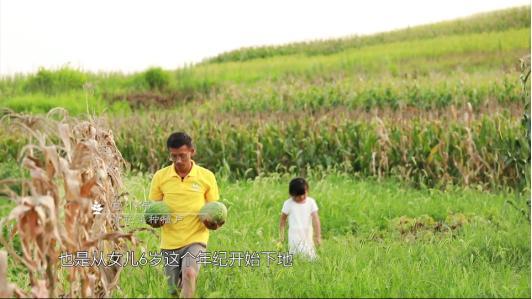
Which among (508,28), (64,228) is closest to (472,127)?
(64,228)

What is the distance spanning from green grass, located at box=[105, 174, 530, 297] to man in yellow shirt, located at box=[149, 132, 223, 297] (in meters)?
0.15

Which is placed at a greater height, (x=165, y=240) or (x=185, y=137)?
(x=185, y=137)

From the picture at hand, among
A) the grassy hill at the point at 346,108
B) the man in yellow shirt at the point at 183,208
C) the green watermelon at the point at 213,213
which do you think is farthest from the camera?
the grassy hill at the point at 346,108

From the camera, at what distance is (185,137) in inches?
195

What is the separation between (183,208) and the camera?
5.14 metres

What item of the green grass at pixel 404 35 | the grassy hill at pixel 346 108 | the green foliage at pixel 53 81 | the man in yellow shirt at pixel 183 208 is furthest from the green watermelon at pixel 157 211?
the green grass at pixel 404 35

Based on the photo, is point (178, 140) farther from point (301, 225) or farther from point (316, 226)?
point (316, 226)

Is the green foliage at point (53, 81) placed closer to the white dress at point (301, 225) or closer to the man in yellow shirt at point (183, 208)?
the white dress at point (301, 225)

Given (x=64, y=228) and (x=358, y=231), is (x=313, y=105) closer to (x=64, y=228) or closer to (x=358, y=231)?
(x=358, y=231)

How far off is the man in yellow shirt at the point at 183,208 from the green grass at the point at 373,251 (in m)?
0.15

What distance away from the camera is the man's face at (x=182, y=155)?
4.98 m

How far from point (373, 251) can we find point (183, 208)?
1.87 metres

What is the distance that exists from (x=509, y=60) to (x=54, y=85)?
15992 millimetres

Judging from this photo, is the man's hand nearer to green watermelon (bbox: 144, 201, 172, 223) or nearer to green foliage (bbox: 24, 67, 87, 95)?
green watermelon (bbox: 144, 201, 172, 223)
